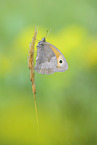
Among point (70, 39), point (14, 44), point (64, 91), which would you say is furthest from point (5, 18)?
point (64, 91)

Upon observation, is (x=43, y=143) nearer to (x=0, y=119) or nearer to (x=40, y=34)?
(x=0, y=119)

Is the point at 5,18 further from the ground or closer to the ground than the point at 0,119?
further from the ground
